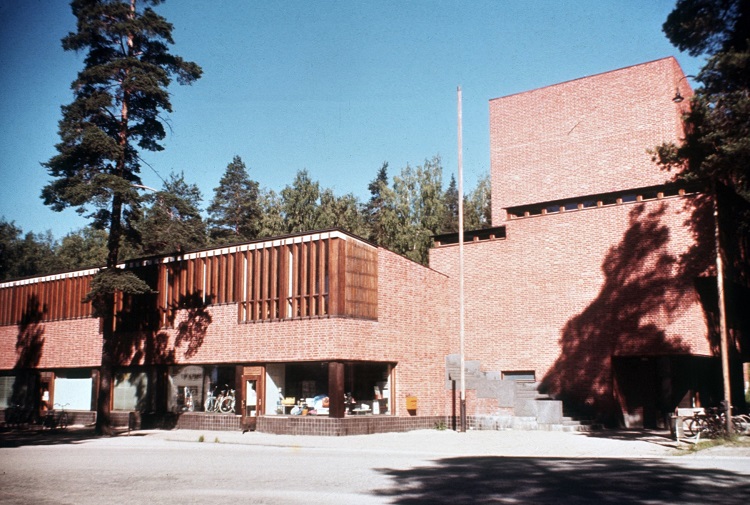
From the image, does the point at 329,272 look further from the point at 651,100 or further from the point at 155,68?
the point at 651,100

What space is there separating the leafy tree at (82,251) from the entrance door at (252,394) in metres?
49.6

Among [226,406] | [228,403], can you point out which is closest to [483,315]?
[228,403]

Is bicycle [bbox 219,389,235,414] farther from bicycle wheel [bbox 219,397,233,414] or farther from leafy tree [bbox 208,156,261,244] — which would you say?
leafy tree [bbox 208,156,261,244]

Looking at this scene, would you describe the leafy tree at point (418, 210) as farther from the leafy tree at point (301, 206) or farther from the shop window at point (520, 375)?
the shop window at point (520, 375)

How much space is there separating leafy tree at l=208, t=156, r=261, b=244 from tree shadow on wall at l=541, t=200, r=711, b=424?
169ft

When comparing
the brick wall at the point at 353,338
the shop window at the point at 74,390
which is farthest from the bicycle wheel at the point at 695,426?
the shop window at the point at 74,390

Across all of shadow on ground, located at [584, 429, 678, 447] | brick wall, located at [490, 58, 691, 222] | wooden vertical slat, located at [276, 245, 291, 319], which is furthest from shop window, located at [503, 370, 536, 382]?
wooden vertical slat, located at [276, 245, 291, 319]

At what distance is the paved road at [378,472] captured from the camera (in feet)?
35.9

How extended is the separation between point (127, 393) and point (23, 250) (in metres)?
48.6

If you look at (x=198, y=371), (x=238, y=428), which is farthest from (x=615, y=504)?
(x=198, y=371)

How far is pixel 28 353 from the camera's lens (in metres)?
37.2

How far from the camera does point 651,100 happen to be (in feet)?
106

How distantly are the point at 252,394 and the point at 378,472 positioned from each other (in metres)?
14.9

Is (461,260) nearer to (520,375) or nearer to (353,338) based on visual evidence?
(353,338)
